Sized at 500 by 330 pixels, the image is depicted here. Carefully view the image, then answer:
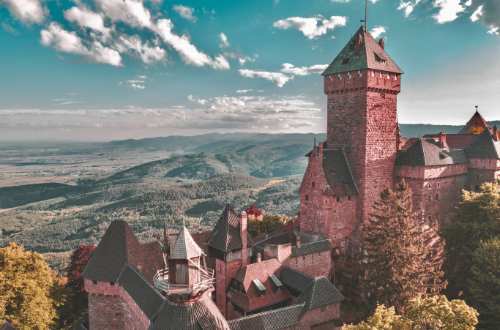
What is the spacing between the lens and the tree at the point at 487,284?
94.7ft

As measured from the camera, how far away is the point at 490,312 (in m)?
28.8

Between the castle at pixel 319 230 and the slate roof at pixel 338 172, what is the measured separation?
0.42 feet

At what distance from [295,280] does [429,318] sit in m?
15.4

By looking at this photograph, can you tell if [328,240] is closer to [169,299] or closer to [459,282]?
[459,282]

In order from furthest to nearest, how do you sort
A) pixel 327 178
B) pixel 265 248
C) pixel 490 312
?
pixel 327 178, pixel 265 248, pixel 490 312

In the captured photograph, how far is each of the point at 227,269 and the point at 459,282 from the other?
22.9 metres

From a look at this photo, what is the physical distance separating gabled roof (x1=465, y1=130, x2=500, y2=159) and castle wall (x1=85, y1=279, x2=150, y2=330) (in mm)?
44195

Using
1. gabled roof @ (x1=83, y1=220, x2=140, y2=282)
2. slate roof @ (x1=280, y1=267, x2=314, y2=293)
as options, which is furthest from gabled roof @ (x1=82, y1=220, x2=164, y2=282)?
slate roof @ (x1=280, y1=267, x2=314, y2=293)

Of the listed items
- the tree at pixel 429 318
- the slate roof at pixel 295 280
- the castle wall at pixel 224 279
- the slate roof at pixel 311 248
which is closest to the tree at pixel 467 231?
the slate roof at pixel 311 248

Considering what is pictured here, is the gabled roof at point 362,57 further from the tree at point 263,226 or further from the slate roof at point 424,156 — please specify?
the tree at point 263,226

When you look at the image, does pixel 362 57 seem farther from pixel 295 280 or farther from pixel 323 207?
pixel 295 280

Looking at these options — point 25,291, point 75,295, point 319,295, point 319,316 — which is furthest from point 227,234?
point 75,295

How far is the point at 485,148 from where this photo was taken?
4500 cm

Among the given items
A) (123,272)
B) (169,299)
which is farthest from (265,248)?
(169,299)
